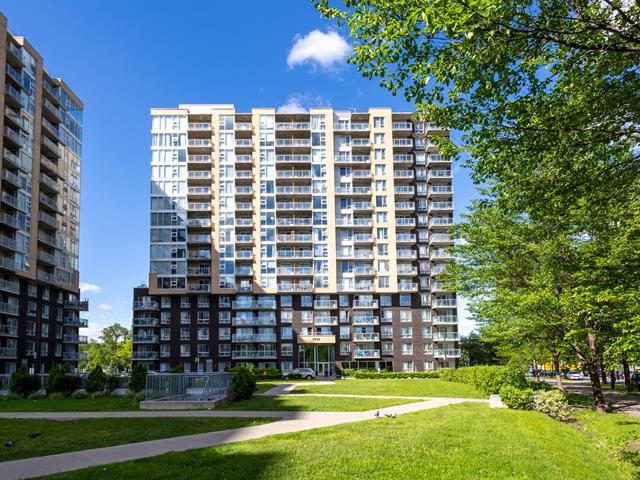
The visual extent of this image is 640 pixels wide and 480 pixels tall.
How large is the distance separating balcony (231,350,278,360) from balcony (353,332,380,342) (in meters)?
11.3

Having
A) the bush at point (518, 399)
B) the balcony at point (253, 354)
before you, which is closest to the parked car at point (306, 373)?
the balcony at point (253, 354)

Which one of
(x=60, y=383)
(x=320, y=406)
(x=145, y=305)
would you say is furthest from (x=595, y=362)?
(x=145, y=305)

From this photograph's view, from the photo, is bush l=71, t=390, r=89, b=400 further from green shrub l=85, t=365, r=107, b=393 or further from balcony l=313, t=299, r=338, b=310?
balcony l=313, t=299, r=338, b=310

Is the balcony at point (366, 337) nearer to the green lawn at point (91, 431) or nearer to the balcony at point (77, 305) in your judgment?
the balcony at point (77, 305)

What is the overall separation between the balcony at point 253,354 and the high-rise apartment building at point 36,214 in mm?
22240

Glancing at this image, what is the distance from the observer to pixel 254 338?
73625 mm

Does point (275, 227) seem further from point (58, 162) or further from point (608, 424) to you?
point (608, 424)

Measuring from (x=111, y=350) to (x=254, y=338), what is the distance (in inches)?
2833

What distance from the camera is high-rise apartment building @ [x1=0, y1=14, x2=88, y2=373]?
56.9 metres

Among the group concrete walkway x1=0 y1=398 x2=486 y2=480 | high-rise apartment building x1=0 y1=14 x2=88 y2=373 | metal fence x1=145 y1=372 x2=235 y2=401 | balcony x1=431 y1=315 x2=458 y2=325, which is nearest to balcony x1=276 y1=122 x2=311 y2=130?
high-rise apartment building x1=0 y1=14 x2=88 y2=373

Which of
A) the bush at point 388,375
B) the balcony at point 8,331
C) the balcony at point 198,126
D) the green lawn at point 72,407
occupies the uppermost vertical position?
the balcony at point 198,126

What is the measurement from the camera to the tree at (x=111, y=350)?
11738 cm

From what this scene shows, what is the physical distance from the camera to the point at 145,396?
26188 mm

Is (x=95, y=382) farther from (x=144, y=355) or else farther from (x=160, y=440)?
(x=144, y=355)
